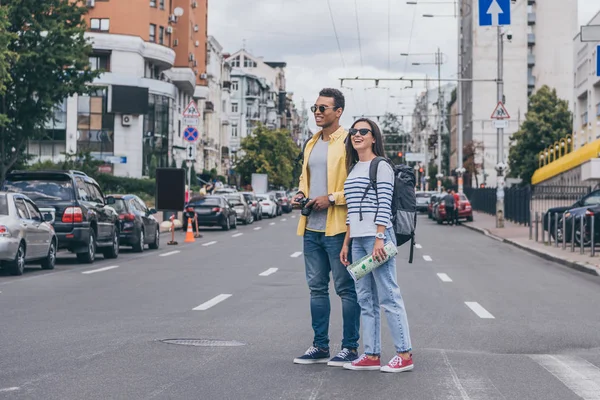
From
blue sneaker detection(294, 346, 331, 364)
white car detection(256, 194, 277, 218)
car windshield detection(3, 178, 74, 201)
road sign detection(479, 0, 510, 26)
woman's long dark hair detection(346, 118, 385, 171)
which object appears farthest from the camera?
white car detection(256, 194, 277, 218)

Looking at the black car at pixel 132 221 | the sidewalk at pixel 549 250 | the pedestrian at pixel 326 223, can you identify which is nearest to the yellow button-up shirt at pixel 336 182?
the pedestrian at pixel 326 223

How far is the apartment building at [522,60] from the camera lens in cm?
9975

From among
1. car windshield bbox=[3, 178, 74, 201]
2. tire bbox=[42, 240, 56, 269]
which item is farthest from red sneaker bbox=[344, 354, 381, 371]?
car windshield bbox=[3, 178, 74, 201]

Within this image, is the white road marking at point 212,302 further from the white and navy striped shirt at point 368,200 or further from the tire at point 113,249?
the tire at point 113,249

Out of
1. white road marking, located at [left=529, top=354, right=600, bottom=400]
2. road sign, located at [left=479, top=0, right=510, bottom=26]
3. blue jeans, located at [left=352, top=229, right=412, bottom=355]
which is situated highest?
road sign, located at [left=479, top=0, right=510, bottom=26]

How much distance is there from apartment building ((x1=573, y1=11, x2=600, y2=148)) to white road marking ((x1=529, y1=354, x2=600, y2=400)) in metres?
45.7

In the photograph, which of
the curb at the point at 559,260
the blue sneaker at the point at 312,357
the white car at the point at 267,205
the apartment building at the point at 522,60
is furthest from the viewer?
the apartment building at the point at 522,60

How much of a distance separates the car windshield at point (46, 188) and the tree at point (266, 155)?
7440 cm

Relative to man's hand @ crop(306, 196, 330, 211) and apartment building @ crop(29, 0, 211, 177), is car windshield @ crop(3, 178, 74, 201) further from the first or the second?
apartment building @ crop(29, 0, 211, 177)

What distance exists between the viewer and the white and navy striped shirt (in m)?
7.38

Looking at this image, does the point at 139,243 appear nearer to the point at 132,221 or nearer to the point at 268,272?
the point at 132,221

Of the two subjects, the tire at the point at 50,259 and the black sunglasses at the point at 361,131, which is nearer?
the black sunglasses at the point at 361,131

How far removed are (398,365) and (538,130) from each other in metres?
78.9

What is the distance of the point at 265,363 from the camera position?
26.0 feet
